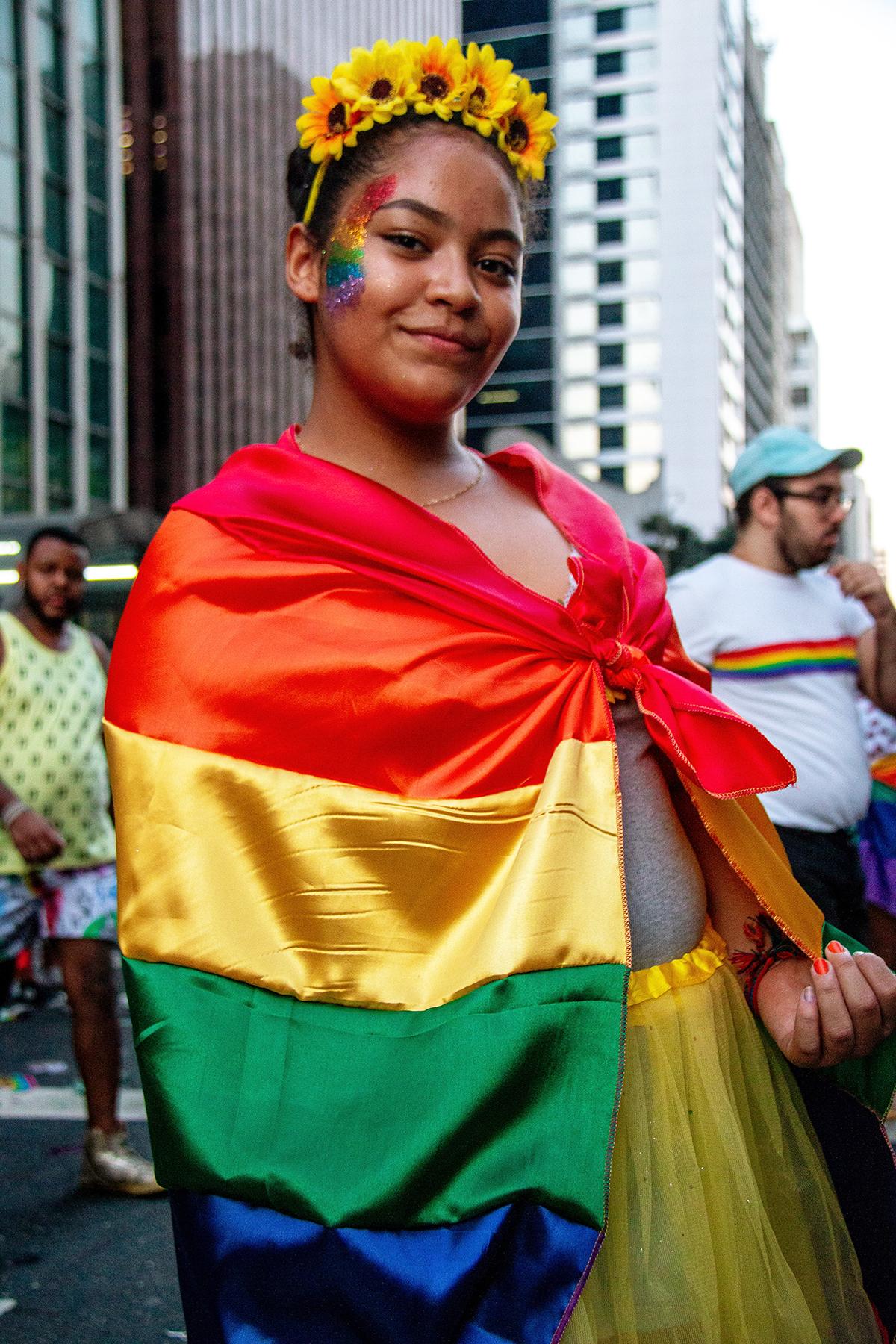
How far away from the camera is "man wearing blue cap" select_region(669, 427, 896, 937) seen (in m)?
3.97

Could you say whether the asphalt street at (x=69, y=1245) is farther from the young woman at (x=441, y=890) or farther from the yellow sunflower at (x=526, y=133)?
the yellow sunflower at (x=526, y=133)

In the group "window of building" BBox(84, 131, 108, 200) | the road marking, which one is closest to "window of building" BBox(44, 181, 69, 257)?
"window of building" BBox(84, 131, 108, 200)

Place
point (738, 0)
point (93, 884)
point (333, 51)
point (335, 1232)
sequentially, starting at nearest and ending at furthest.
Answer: point (335, 1232), point (93, 884), point (333, 51), point (738, 0)

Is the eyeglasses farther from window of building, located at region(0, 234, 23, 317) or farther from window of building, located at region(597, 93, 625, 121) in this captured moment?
window of building, located at region(597, 93, 625, 121)

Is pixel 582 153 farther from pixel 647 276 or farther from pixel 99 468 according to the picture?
pixel 99 468

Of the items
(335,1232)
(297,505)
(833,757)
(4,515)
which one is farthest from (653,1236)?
(4,515)

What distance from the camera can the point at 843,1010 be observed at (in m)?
1.65

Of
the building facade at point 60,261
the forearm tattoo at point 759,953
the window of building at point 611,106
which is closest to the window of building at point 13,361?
the building facade at point 60,261

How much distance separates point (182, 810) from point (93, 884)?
3030 mm

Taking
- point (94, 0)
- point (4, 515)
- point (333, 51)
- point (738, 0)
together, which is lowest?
point (4, 515)

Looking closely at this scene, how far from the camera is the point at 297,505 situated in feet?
5.96

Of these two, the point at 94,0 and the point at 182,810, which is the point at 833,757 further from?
the point at 94,0

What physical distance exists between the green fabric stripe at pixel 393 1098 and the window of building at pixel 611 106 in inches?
3836

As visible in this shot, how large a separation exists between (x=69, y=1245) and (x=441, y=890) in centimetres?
273
